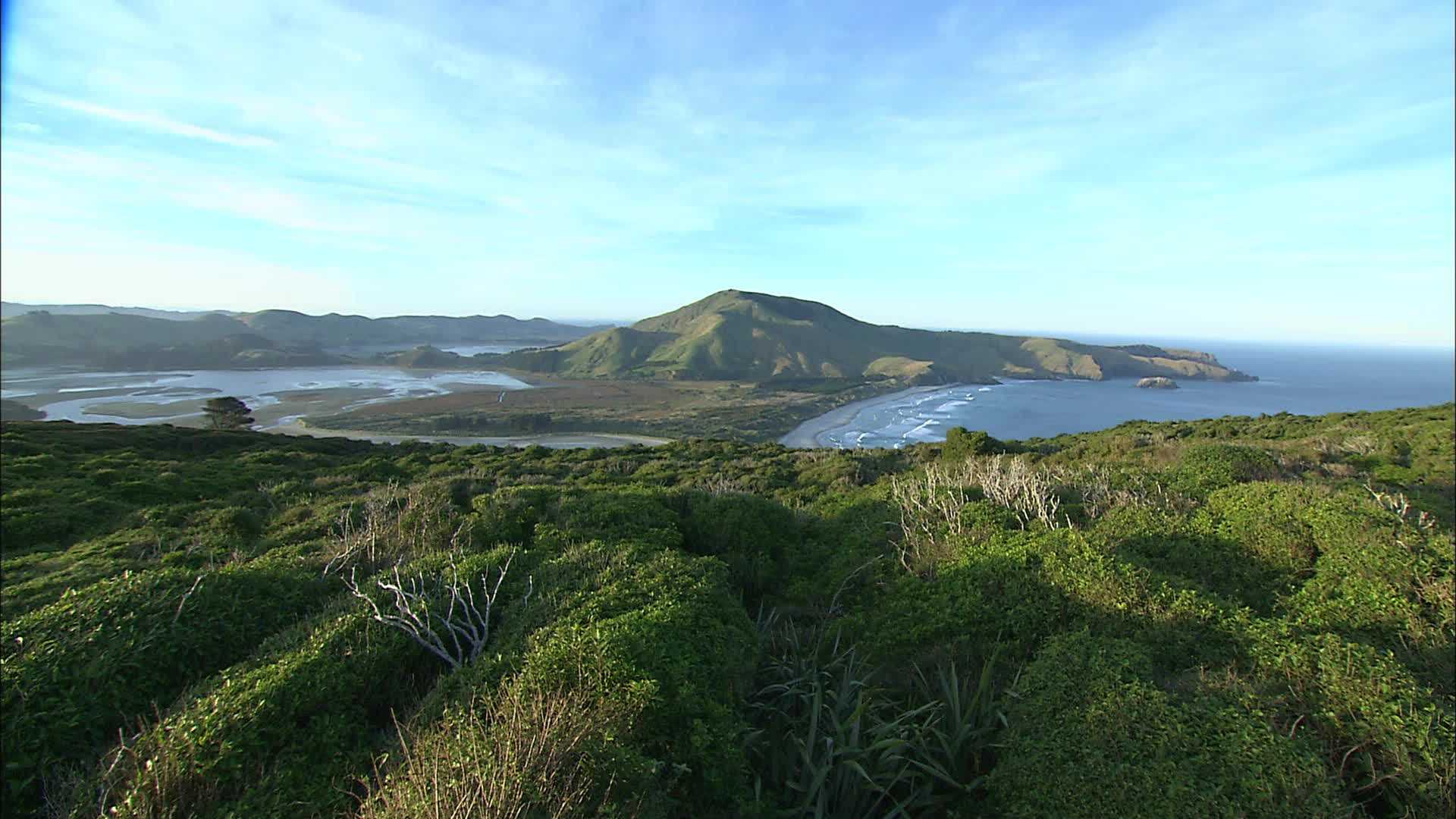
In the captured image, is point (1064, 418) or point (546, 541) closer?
point (546, 541)

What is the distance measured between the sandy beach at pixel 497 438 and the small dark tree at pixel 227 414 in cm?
685

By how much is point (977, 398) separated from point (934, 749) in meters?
110

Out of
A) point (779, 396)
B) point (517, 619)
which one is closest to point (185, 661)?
point (517, 619)

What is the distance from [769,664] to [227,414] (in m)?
67.0

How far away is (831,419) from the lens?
277 ft

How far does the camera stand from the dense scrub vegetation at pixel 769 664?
352 centimetres

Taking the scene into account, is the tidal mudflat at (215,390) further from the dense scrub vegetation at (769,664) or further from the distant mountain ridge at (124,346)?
the dense scrub vegetation at (769,664)

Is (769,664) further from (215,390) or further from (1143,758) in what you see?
(215,390)

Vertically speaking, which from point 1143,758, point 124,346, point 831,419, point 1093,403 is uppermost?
point 1143,758

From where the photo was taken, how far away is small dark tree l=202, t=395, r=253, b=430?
51.0 metres


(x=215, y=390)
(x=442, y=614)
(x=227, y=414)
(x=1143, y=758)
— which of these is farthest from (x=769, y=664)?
(x=215, y=390)

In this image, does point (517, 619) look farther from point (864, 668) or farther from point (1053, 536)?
point (1053, 536)

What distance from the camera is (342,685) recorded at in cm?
432

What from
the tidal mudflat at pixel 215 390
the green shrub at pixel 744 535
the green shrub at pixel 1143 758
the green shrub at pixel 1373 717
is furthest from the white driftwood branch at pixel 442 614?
the tidal mudflat at pixel 215 390
